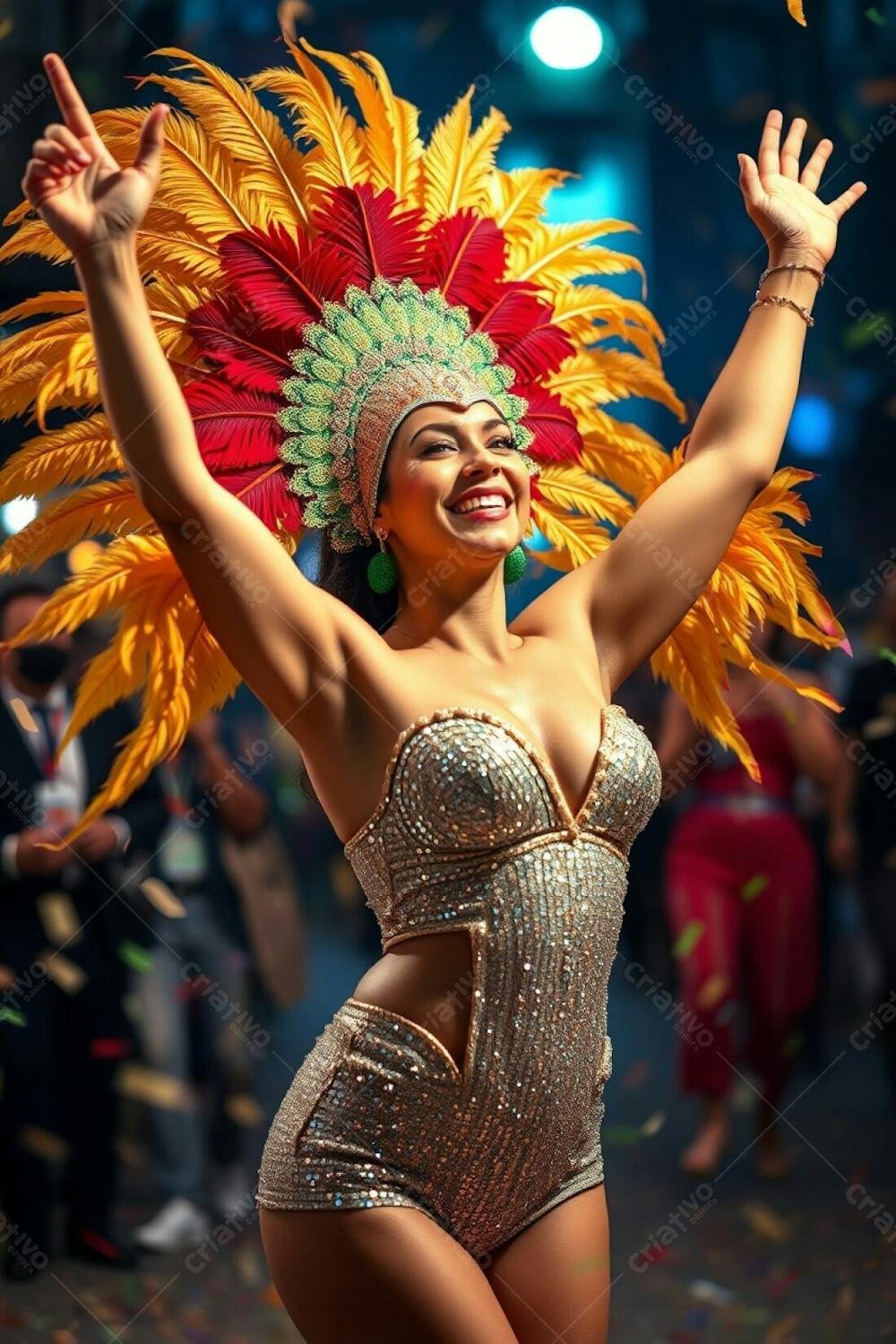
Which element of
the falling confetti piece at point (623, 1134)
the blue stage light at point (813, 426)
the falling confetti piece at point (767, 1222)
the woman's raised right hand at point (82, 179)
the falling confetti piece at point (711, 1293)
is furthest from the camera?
the blue stage light at point (813, 426)

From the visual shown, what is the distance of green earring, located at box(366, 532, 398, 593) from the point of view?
7.18 ft

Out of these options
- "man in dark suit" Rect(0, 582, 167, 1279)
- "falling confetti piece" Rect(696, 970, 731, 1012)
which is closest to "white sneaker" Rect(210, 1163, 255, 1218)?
"man in dark suit" Rect(0, 582, 167, 1279)

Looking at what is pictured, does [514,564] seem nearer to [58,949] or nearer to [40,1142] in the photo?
[58,949]

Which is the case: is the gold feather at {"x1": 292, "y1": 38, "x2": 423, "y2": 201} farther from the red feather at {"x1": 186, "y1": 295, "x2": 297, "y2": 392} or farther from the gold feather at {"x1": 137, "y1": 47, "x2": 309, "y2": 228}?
the red feather at {"x1": 186, "y1": 295, "x2": 297, "y2": 392}

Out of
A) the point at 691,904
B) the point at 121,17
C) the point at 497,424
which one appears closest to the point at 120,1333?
the point at 691,904

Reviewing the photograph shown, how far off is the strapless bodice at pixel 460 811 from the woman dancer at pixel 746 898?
A: 268 centimetres

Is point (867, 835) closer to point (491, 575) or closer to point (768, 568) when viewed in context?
point (768, 568)

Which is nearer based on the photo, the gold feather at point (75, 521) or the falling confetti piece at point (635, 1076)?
the gold feather at point (75, 521)

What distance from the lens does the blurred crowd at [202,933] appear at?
13.8 ft

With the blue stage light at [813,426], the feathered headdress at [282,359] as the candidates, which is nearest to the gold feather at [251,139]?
the feathered headdress at [282,359]

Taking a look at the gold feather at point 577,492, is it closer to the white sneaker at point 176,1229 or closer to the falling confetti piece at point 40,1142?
the falling confetti piece at point 40,1142

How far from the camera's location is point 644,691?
236 inches

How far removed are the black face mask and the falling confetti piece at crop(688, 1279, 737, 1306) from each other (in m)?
2.22

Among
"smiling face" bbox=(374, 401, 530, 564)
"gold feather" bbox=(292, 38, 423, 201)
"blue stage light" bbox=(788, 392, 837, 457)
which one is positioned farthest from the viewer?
"blue stage light" bbox=(788, 392, 837, 457)
